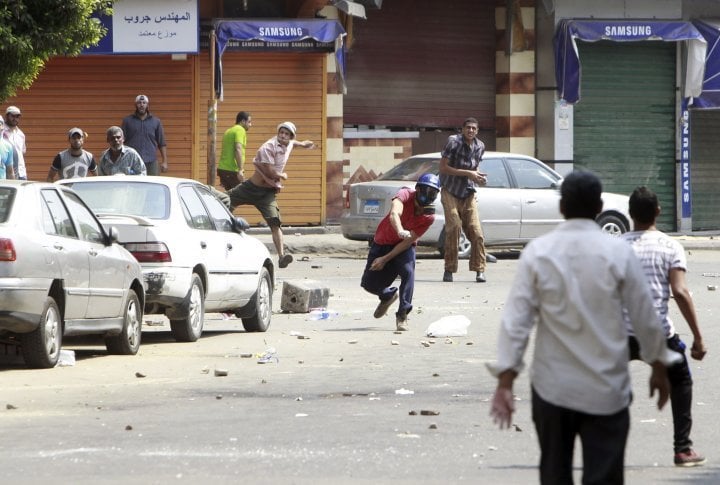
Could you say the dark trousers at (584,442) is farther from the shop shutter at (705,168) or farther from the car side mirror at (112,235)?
the shop shutter at (705,168)

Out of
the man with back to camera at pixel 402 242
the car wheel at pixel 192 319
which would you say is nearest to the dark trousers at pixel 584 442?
the car wheel at pixel 192 319

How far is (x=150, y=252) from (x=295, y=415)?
13.9ft

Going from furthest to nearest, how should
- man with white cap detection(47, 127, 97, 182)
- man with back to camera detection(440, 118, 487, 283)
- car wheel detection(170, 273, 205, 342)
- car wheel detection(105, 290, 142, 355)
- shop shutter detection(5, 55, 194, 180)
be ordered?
1. shop shutter detection(5, 55, 194, 180)
2. man with white cap detection(47, 127, 97, 182)
3. man with back to camera detection(440, 118, 487, 283)
4. car wheel detection(170, 273, 205, 342)
5. car wheel detection(105, 290, 142, 355)

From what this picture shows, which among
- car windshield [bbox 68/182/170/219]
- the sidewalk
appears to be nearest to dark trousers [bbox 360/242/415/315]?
car windshield [bbox 68/182/170/219]

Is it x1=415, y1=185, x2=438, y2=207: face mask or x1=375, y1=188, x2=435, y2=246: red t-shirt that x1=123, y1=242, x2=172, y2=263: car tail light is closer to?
x1=375, y1=188, x2=435, y2=246: red t-shirt

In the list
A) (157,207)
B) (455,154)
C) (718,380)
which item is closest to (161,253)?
(157,207)

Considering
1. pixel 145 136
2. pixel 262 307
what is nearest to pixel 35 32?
pixel 262 307

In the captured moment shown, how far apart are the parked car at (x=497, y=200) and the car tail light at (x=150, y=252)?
947 centimetres

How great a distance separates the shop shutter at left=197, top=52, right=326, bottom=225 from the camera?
2695cm

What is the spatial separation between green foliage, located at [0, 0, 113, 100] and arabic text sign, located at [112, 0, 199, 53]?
30.5 feet

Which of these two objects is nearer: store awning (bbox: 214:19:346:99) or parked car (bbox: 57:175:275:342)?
parked car (bbox: 57:175:275:342)

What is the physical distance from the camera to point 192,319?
13688 mm

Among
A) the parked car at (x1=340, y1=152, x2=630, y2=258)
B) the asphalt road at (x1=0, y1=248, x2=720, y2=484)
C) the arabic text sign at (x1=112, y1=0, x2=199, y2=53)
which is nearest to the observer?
the asphalt road at (x1=0, y1=248, x2=720, y2=484)

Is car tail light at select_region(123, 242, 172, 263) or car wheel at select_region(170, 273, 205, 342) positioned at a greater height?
car tail light at select_region(123, 242, 172, 263)
